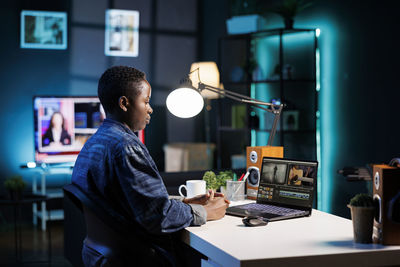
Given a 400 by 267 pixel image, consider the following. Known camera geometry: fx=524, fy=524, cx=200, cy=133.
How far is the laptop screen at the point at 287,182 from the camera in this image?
7.31 ft

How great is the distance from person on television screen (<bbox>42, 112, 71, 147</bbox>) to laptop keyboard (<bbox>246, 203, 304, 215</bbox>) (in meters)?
4.15

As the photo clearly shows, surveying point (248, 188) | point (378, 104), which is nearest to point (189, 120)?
point (378, 104)

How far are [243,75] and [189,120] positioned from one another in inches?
71.5

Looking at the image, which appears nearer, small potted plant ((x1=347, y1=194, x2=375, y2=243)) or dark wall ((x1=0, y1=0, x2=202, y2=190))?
small potted plant ((x1=347, y1=194, x2=375, y2=243))

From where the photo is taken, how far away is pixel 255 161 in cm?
260

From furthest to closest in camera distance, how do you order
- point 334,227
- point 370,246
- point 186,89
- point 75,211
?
point 75,211
point 186,89
point 334,227
point 370,246

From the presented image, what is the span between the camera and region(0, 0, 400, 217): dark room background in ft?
15.0

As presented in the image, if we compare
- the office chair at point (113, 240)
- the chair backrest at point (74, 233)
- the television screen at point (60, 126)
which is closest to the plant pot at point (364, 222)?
the office chair at point (113, 240)

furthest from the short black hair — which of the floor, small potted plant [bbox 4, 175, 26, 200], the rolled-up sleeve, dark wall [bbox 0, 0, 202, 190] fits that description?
dark wall [bbox 0, 0, 202, 190]

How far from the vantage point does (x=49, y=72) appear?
647 centimetres

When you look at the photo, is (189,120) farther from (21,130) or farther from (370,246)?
(370,246)

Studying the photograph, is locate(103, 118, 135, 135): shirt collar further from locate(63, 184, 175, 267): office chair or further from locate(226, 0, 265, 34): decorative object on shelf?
locate(226, 0, 265, 34): decorative object on shelf

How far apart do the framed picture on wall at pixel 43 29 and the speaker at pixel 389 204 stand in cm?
553

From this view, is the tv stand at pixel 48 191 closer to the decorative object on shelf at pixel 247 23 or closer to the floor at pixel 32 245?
the floor at pixel 32 245
